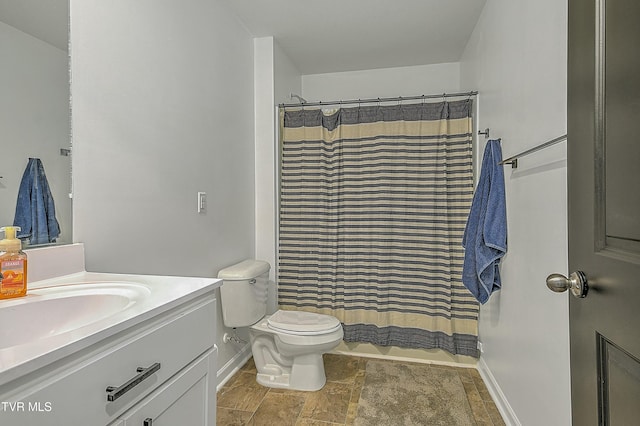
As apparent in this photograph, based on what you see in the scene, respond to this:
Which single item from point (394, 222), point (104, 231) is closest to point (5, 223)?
point (104, 231)

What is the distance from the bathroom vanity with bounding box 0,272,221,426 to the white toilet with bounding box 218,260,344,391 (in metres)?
1.00

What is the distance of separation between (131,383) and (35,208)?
0.74 meters

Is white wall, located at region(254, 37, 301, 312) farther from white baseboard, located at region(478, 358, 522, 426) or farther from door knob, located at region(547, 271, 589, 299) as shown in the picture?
door knob, located at region(547, 271, 589, 299)

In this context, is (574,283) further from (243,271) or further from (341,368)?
(341,368)

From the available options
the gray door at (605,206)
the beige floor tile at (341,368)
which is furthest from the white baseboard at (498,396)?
the gray door at (605,206)

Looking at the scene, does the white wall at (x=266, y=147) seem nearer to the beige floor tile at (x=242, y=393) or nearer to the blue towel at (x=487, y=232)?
the beige floor tile at (x=242, y=393)

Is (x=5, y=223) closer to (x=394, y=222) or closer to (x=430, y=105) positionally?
(x=394, y=222)

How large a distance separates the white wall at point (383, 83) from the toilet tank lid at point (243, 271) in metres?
1.80

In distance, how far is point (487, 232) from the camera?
1878 mm

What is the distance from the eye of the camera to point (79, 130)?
1275mm

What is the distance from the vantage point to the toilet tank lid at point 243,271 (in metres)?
2.13

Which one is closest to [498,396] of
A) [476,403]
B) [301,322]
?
[476,403]

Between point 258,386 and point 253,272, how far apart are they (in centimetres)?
72

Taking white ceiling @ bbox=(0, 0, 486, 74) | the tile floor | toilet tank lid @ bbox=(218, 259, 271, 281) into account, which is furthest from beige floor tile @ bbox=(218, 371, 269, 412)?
white ceiling @ bbox=(0, 0, 486, 74)
